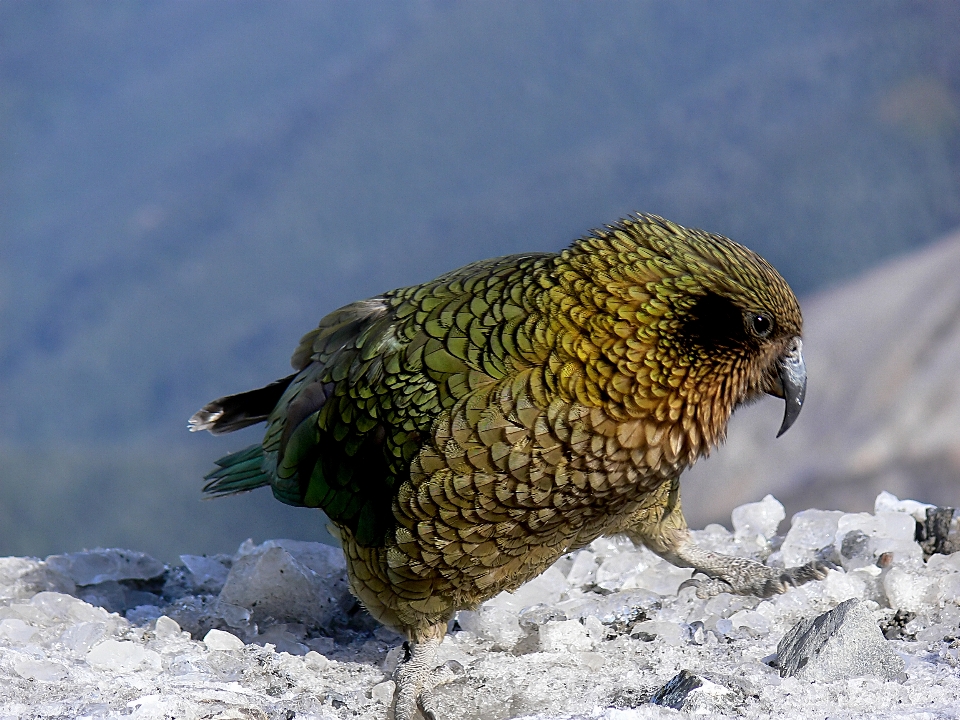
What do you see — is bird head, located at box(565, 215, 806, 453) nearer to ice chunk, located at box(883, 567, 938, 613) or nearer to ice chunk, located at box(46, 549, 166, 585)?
ice chunk, located at box(883, 567, 938, 613)

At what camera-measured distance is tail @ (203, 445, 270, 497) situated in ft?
9.37

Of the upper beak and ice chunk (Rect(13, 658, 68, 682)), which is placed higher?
the upper beak

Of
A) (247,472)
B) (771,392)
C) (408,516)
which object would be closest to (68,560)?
(247,472)

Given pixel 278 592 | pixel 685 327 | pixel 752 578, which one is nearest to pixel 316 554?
pixel 278 592

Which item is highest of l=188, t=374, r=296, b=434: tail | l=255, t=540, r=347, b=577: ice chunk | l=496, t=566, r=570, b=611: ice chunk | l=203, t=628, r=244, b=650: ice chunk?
l=188, t=374, r=296, b=434: tail

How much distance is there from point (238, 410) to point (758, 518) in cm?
186

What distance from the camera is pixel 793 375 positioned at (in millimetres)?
2205

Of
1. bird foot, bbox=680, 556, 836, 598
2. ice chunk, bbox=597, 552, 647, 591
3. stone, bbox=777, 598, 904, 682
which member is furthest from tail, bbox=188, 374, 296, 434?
stone, bbox=777, 598, 904, 682

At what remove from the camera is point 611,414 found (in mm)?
2113

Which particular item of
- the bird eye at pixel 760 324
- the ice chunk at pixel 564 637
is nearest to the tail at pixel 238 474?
the ice chunk at pixel 564 637

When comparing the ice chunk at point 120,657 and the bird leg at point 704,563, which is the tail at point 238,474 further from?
the bird leg at point 704,563

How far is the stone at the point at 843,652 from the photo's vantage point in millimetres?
2158

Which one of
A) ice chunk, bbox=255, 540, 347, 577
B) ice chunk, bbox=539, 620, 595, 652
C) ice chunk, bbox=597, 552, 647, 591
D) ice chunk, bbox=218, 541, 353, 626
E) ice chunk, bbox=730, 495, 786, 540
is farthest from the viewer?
ice chunk, bbox=730, 495, 786, 540

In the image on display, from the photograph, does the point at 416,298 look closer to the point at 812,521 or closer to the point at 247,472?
the point at 247,472
